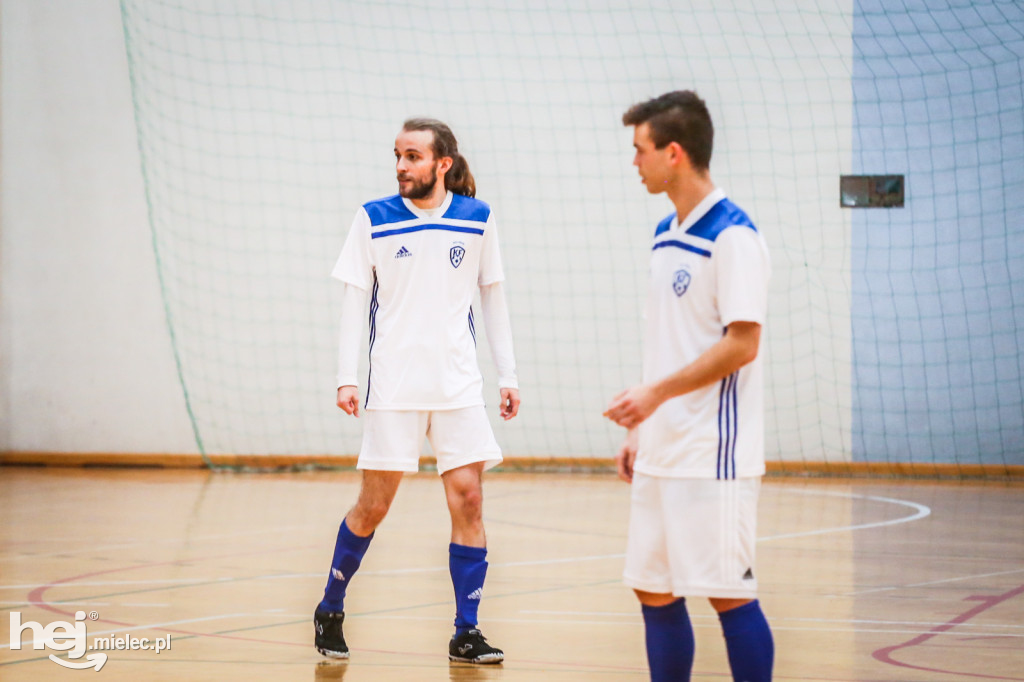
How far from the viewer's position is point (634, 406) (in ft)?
7.93

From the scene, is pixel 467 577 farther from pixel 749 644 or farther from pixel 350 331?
pixel 749 644

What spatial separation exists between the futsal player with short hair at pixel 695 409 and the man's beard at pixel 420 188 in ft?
4.21

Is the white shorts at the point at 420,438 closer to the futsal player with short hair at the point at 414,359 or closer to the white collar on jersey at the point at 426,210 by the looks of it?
the futsal player with short hair at the point at 414,359

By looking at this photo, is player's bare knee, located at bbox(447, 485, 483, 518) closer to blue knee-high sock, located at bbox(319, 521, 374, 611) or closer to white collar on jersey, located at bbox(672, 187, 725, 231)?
blue knee-high sock, located at bbox(319, 521, 374, 611)

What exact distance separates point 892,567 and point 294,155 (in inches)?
244

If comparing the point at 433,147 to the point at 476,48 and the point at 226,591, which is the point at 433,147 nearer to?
the point at 226,591

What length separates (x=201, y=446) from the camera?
33.5 ft

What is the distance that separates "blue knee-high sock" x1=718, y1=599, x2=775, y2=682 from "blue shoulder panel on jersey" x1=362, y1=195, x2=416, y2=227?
177cm

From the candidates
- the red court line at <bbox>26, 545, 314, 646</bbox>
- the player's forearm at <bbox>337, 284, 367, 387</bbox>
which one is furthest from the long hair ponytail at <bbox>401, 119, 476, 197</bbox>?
the red court line at <bbox>26, 545, 314, 646</bbox>

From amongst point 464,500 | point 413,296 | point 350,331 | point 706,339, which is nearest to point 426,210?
point 413,296

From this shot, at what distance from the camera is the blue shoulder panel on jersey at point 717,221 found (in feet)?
8.22

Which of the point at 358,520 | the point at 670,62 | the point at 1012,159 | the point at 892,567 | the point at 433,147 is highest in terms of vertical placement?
the point at 670,62

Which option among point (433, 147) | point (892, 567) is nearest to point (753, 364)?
point (433, 147)

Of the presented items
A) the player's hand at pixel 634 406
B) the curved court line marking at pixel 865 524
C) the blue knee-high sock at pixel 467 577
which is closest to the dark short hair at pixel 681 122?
the player's hand at pixel 634 406
